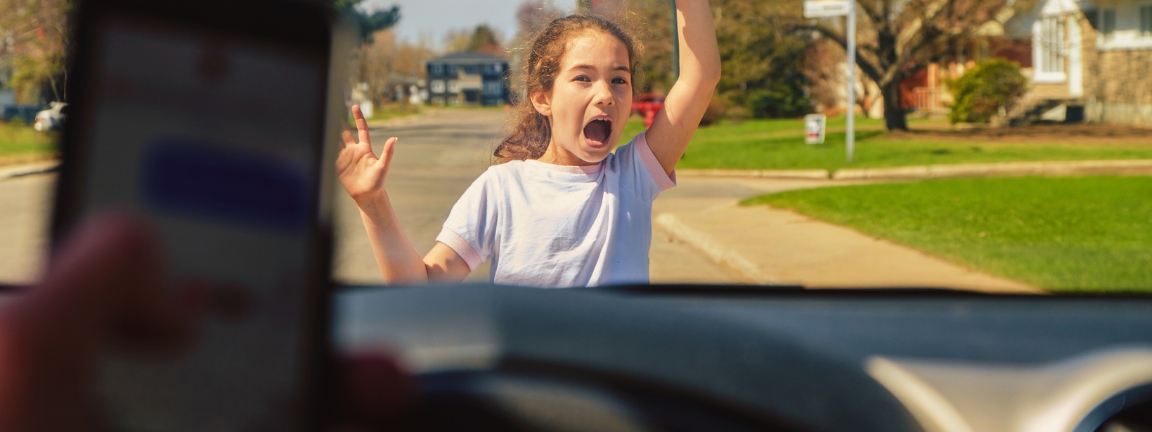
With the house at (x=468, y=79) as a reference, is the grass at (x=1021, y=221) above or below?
below

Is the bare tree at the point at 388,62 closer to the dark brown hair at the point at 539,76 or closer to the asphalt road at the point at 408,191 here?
the asphalt road at the point at 408,191

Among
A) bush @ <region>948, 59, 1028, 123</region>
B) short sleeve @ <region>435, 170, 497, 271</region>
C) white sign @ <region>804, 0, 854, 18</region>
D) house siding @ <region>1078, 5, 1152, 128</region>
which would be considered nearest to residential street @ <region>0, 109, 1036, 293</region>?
short sleeve @ <region>435, 170, 497, 271</region>

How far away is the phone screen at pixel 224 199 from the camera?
540mm

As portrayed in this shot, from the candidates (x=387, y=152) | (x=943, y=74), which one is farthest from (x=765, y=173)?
(x=943, y=74)

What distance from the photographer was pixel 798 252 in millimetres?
7352

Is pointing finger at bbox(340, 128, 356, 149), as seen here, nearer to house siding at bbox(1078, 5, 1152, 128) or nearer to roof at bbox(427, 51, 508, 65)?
roof at bbox(427, 51, 508, 65)

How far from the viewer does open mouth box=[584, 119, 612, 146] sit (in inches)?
81.3

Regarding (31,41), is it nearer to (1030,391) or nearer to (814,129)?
(1030,391)

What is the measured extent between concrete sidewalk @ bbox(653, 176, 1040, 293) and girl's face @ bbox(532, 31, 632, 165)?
3220 mm

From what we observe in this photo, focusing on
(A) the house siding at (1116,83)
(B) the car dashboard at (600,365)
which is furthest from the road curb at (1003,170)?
(B) the car dashboard at (600,365)

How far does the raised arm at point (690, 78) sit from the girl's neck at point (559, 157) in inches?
7.2

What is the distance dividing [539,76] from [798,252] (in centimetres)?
548

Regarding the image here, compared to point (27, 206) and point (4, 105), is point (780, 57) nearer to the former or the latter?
point (27, 206)

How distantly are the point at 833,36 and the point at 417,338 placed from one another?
45.4 feet
